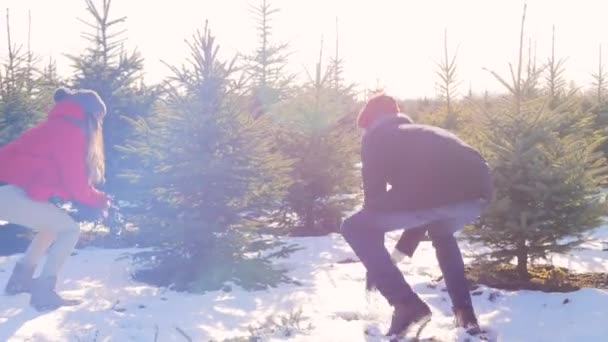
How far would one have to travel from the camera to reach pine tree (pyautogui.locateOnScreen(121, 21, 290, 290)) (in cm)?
607

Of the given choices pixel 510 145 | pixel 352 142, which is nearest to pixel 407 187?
pixel 510 145

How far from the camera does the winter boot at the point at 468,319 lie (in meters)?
4.38

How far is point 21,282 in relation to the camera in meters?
5.38

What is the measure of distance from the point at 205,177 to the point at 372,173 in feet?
7.51

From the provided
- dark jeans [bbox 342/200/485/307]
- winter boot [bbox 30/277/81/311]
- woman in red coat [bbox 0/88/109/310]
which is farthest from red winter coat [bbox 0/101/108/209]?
dark jeans [bbox 342/200/485/307]

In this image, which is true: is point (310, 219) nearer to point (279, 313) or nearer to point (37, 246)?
point (279, 313)

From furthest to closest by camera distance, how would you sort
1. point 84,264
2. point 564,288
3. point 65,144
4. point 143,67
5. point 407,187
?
point 143,67 < point 84,264 < point 564,288 < point 65,144 < point 407,187

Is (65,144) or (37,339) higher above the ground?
(65,144)

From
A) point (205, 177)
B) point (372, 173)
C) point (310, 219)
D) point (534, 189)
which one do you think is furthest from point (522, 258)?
point (310, 219)

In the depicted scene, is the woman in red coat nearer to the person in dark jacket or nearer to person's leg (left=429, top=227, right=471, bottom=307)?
the person in dark jacket

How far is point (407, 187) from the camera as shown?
13.8 ft

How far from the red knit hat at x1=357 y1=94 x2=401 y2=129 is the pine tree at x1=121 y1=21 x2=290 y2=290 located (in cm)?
186

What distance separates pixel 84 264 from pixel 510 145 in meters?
4.37

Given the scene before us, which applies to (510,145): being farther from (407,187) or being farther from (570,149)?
(407,187)
